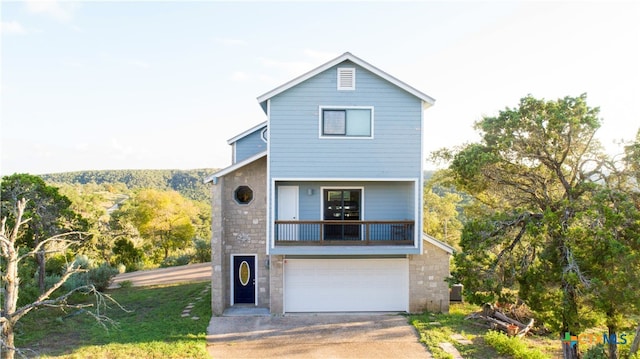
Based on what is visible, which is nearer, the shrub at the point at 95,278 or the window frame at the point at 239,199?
the window frame at the point at 239,199

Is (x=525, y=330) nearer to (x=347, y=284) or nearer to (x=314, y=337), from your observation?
(x=347, y=284)

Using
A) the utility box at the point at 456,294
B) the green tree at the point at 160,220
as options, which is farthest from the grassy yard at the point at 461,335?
the green tree at the point at 160,220

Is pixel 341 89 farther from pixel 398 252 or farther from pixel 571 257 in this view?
pixel 571 257

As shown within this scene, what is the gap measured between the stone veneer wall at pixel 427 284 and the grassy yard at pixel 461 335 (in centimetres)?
39

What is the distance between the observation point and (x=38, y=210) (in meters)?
15.7

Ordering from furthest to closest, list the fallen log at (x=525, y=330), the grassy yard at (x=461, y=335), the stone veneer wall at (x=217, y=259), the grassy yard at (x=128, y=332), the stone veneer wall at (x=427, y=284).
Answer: the stone veneer wall at (x=427, y=284) → the stone veneer wall at (x=217, y=259) → the fallen log at (x=525, y=330) → the grassy yard at (x=461, y=335) → the grassy yard at (x=128, y=332)

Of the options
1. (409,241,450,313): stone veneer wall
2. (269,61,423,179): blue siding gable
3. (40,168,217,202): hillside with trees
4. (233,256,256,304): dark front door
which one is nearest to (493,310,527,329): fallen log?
(409,241,450,313): stone veneer wall

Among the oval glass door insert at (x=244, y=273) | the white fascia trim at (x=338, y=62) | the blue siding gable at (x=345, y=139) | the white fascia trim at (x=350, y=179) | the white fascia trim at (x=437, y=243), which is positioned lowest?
the oval glass door insert at (x=244, y=273)

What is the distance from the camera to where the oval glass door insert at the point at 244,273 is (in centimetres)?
1474

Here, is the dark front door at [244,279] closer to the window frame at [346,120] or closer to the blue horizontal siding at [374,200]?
the blue horizontal siding at [374,200]

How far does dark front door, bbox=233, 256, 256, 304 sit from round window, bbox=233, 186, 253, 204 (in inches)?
86.5

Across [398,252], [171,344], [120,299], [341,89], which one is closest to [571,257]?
[398,252]

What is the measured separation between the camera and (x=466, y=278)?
34.9ft

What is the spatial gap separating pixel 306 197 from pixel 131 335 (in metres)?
7.25
